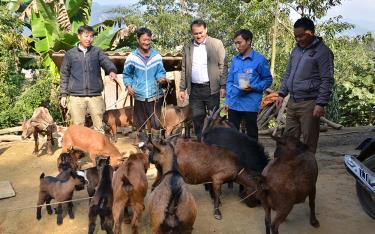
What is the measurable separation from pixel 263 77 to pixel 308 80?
87 centimetres

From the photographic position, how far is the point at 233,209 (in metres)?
5.13

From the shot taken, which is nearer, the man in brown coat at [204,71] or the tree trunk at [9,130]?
the man in brown coat at [204,71]

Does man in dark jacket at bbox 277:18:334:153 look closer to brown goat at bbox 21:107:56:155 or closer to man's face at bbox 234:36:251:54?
man's face at bbox 234:36:251:54

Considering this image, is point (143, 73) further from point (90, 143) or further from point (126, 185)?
point (126, 185)

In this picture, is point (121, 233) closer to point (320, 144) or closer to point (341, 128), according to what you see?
point (320, 144)

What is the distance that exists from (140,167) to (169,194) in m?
0.87

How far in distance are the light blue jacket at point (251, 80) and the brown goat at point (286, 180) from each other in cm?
148

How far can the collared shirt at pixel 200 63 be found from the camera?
Answer: 21.3ft

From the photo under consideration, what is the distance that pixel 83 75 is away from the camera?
22.7 feet

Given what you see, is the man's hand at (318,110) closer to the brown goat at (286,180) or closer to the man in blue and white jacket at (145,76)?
the brown goat at (286,180)

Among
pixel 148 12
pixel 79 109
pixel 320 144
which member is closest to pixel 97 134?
pixel 79 109

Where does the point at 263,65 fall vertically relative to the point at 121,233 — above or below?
above

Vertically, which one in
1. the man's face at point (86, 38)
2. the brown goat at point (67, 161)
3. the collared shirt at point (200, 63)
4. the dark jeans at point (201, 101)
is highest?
the man's face at point (86, 38)

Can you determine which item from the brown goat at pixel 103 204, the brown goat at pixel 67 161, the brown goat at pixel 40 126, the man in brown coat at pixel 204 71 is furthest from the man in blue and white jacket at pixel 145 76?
the brown goat at pixel 103 204
